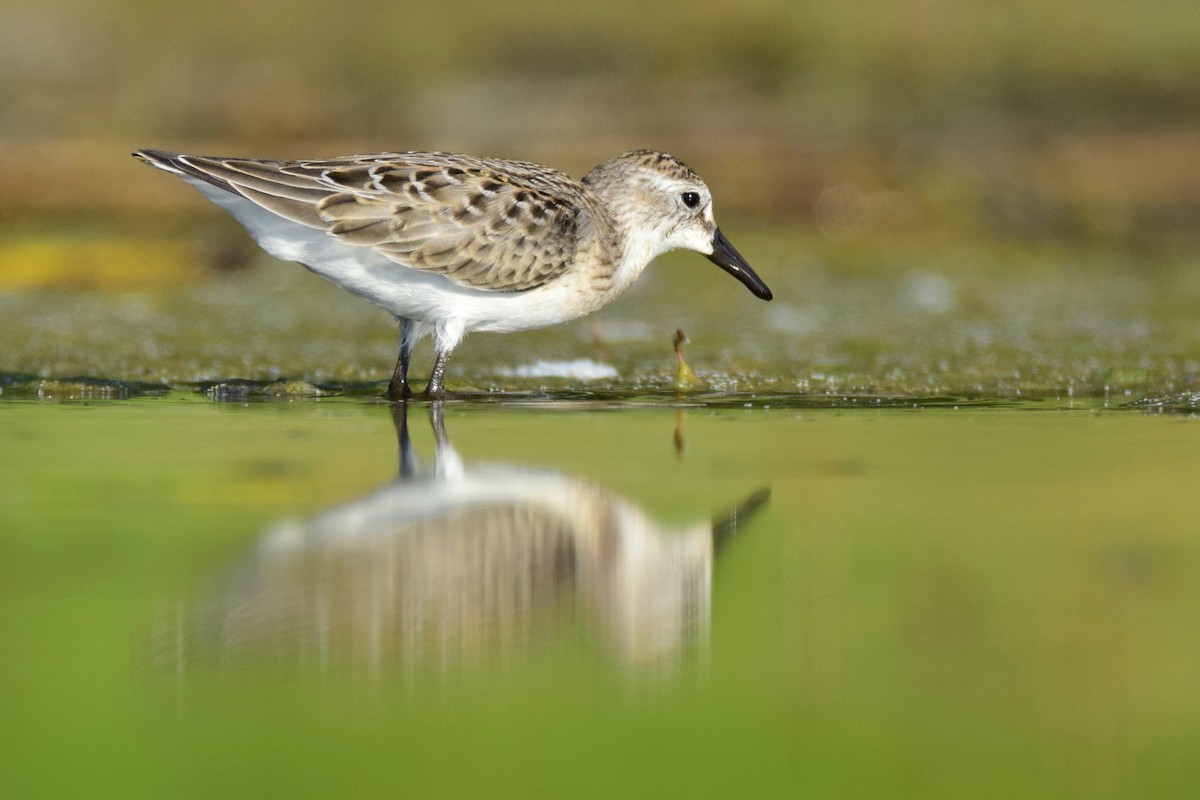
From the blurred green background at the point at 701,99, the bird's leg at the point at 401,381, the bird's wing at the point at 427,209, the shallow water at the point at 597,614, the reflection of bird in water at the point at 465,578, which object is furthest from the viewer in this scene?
the blurred green background at the point at 701,99

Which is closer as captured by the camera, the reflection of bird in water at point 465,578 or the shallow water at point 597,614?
the shallow water at point 597,614

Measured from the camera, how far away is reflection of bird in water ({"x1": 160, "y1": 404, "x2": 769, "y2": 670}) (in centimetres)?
412

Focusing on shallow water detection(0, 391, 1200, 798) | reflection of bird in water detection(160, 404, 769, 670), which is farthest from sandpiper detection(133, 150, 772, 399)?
reflection of bird in water detection(160, 404, 769, 670)

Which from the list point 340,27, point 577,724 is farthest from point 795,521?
point 340,27

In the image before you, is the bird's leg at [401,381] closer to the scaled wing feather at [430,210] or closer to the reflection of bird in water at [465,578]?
the scaled wing feather at [430,210]

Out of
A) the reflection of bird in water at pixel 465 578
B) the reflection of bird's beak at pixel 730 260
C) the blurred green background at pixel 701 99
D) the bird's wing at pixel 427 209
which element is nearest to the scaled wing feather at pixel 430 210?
the bird's wing at pixel 427 209

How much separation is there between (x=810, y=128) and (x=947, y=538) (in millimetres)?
12194

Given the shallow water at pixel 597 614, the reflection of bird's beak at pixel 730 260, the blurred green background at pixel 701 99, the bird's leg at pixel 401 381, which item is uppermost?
the blurred green background at pixel 701 99

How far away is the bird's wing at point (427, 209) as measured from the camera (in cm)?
773

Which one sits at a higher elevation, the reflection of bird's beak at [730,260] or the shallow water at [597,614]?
the reflection of bird's beak at [730,260]

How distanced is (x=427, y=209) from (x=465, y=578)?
11.9 ft

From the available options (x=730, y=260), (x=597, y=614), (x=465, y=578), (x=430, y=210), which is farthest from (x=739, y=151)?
(x=597, y=614)

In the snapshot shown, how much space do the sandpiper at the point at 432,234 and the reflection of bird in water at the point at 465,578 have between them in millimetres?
2182

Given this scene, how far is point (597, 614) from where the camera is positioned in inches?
177
